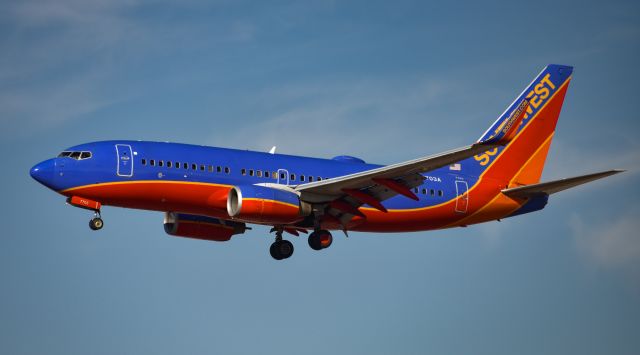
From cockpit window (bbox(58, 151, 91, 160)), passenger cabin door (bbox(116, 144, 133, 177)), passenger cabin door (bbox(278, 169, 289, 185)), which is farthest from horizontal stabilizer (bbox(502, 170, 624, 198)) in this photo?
cockpit window (bbox(58, 151, 91, 160))

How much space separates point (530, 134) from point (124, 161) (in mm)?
23093

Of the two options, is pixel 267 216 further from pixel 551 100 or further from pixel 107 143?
pixel 551 100

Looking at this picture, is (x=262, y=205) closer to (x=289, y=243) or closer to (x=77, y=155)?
(x=289, y=243)

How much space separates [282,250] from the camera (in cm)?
5566

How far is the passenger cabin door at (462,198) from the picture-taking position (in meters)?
57.6

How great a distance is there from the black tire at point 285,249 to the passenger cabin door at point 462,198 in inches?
355

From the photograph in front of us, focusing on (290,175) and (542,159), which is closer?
(290,175)

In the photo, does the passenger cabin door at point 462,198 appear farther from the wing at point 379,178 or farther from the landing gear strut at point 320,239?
the landing gear strut at point 320,239

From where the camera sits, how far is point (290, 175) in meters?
53.7

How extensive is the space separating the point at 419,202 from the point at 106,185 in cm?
1614

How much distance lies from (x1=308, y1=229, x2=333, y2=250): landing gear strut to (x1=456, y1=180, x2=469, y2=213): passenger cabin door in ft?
25.5

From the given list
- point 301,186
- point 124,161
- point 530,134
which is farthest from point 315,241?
point 530,134

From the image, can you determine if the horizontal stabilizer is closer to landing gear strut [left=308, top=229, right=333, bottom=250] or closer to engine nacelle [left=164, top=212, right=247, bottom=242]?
landing gear strut [left=308, top=229, right=333, bottom=250]

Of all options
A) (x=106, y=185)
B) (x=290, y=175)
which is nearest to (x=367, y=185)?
(x=290, y=175)
